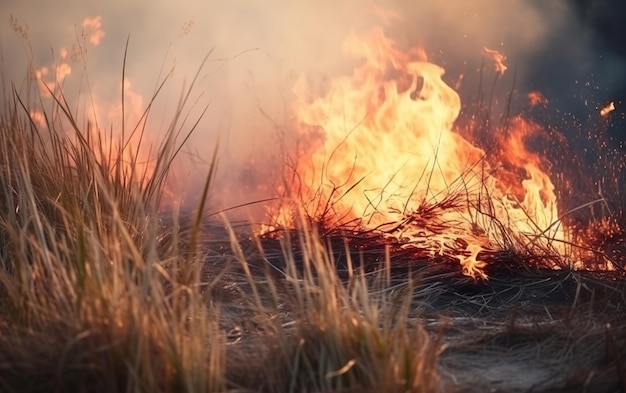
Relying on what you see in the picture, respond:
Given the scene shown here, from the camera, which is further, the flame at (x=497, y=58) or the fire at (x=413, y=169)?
the flame at (x=497, y=58)

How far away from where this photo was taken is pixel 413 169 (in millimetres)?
5070

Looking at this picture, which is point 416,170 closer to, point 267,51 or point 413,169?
point 413,169

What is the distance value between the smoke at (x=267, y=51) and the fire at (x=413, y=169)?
0.43m

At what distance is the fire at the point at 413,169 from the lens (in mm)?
4422

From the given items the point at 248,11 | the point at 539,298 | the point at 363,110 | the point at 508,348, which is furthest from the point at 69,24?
the point at 508,348

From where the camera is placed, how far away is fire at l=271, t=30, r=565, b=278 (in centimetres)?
442

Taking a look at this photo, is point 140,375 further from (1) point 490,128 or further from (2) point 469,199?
(1) point 490,128

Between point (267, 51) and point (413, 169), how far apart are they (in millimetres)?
2061

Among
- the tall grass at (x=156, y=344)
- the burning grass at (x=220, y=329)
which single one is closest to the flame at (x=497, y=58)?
the burning grass at (x=220, y=329)

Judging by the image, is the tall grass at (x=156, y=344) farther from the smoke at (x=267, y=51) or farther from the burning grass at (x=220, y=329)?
the smoke at (x=267, y=51)

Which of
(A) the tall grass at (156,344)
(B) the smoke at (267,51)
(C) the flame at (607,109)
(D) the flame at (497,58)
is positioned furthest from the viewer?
(B) the smoke at (267,51)

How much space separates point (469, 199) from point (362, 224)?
1.83ft

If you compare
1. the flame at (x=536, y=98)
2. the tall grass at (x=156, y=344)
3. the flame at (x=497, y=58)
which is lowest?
the tall grass at (x=156, y=344)

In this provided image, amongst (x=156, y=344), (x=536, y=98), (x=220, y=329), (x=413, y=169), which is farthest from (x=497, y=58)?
(x=156, y=344)
